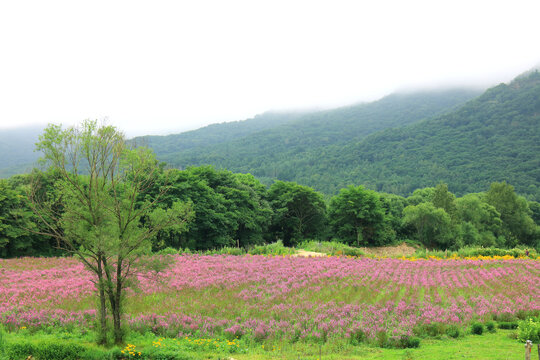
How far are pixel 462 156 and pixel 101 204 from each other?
177300 mm

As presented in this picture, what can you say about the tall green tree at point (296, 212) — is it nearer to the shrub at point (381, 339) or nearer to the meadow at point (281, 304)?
the meadow at point (281, 304)

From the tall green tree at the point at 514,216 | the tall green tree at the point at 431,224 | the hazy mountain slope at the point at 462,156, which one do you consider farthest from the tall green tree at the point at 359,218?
the hazy mountain slope at the point at 462,156

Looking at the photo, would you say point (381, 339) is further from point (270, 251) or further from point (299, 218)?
point (299, 218)

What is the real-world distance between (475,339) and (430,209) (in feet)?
166

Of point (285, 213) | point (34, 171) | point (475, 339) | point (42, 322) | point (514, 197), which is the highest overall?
point (34, 171)

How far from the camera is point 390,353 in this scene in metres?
10.6

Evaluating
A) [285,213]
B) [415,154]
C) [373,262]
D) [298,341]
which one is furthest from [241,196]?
[415,154]

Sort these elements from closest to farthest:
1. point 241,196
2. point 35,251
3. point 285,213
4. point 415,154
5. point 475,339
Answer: point 475,339
point 35,251
point 241,196
point 285,213
point 415,154

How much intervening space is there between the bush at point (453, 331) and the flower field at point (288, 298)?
0.45 ft

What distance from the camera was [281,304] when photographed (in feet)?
51.7

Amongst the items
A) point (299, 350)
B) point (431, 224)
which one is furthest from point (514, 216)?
point (299, 350)

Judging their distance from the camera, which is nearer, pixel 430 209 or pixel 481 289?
pixel 481 289

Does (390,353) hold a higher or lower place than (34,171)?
lower

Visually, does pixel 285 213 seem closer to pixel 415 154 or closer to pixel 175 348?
pixel 175 348
